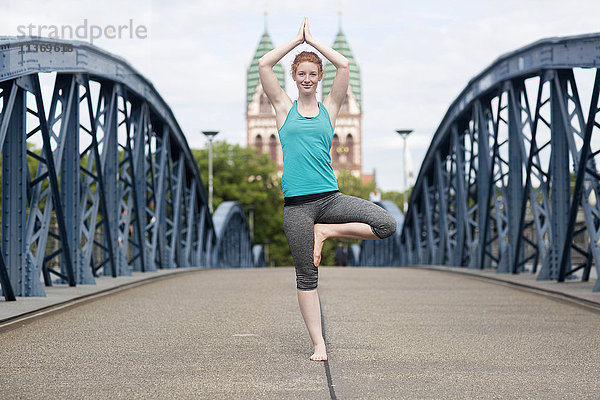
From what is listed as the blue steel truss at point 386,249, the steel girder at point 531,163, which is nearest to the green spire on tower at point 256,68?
the blue steel truss at point 386,249

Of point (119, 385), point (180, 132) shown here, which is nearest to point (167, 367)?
point (119, 385)

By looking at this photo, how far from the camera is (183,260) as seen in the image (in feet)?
73.8

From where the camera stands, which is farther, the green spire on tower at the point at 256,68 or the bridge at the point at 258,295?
the green spire on tower at the point at 256,68

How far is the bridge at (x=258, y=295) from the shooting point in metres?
5.01

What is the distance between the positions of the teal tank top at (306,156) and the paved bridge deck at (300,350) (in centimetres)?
Result: 109

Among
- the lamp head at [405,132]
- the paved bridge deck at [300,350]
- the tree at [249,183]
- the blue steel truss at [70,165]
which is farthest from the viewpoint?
the tree at [249,183]

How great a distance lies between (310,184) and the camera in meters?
5.36

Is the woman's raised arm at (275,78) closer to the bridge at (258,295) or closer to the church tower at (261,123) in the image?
the bridge at (258,295)

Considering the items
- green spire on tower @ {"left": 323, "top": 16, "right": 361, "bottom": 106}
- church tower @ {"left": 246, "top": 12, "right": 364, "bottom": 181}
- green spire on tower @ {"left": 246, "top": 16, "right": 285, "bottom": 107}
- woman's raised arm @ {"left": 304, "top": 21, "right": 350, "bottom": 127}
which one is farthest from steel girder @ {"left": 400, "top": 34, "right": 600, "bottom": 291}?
green spire on tower @ {"left": 323, "top": 16, "right": 361, "bottom": 106}

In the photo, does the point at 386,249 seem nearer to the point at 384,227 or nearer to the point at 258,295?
the point at 258,295

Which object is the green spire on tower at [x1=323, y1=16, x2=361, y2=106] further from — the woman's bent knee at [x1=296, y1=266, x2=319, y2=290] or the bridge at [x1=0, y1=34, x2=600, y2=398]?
the woman's bent knee at [x1=296, y1=266, x2=319, y2=290]

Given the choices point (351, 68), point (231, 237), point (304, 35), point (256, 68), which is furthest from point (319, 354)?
point (351, 68)

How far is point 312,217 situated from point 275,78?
2.93 ft

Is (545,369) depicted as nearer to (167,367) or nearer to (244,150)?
(167,367)
